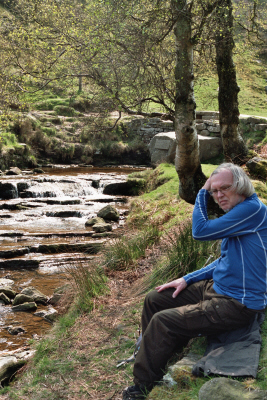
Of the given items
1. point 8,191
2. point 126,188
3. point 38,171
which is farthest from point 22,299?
point 38,171

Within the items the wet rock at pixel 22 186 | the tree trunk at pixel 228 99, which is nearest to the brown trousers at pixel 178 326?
the tree trunk at pixel 228 99

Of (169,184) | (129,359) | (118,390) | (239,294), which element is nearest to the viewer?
(239,294)

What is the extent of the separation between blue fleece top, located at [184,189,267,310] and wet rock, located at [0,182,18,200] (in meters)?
14.2

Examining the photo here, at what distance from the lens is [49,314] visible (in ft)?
21.8

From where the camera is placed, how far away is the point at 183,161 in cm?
643

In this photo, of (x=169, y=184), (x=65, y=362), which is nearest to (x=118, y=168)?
(x=169, y=184)

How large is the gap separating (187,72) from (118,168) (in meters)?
17.2

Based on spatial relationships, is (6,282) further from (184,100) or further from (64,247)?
(184,100)

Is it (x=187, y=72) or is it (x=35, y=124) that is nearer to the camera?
(x=187, y=72)

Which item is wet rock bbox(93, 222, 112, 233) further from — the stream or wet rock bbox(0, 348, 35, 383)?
wet rock bbox(0, 348, 35, 383)

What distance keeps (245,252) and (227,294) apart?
34 cm

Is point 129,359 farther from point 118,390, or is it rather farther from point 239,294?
point 239,294

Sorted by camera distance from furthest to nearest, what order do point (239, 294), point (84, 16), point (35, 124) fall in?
point (35, 124) → point (84, 16) → point (239, 294)

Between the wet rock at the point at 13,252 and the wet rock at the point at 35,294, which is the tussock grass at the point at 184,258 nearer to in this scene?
the wet rock at the point at 35,294
